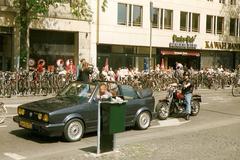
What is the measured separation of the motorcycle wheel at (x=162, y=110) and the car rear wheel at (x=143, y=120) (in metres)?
1.93

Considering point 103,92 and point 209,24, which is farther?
point 209,24

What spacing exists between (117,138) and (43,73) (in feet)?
40.7

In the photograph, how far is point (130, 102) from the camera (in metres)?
13.0

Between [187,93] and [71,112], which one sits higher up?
[187,93]

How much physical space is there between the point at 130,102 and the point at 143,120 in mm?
736

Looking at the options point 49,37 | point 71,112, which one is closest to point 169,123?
point 71,112

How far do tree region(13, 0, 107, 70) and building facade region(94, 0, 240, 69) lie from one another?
7129 millimetres

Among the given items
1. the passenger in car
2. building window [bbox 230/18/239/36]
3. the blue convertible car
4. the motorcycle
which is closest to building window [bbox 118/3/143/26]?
building window [bbox 230/18/239/36]

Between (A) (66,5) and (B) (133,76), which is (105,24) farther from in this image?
(B) (133,76)

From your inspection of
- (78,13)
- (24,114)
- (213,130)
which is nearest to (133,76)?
(78,13)

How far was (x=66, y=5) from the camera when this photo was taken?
31578mm

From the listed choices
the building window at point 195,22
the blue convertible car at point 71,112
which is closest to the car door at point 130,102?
the blue convertible car at point 71,112

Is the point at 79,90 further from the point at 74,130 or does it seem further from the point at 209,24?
the point at 209,24

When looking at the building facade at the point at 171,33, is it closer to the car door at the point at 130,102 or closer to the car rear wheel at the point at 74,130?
the car door at the point at 130,102
